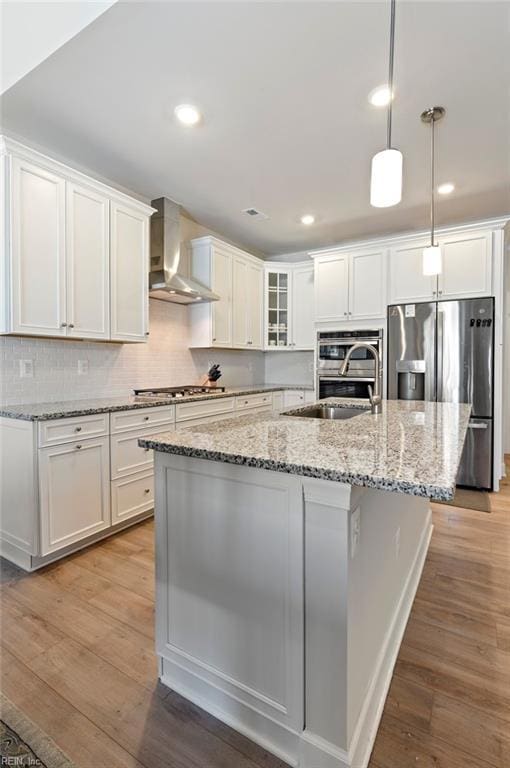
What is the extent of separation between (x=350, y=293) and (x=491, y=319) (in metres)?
1.40

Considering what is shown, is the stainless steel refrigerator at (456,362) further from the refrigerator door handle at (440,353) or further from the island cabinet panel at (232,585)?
the island cabinet panel at (232,585)

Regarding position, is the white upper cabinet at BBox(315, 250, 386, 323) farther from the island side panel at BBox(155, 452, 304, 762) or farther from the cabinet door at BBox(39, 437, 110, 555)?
the island side panel at BBox(155, 452, 304, 762)

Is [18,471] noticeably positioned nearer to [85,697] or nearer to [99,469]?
[99,469]

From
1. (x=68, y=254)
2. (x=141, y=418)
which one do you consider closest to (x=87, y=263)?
(x=68, y=254)

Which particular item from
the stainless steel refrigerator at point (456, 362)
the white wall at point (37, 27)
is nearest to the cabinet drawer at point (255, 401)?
the stainless steel refrigerator at point (456, 362)

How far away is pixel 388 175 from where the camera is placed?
143 centimetres

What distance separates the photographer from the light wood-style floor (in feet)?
4.03

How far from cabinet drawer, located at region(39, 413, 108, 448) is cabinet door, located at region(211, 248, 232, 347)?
177cm

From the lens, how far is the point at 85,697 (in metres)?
1.42

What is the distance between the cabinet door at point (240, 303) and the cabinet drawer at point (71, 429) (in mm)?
2119

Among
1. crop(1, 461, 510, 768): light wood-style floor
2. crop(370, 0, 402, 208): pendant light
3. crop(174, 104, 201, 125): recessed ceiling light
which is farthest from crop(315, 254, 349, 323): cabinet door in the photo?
crop(370, 0, 402, 208): pendant light

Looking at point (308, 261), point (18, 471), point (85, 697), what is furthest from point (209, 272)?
point (85, 697)

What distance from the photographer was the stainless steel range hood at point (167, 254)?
133 inches

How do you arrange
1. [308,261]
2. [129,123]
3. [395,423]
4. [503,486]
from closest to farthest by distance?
[395,423]
[129,123]
[503,486]
[308,261]
